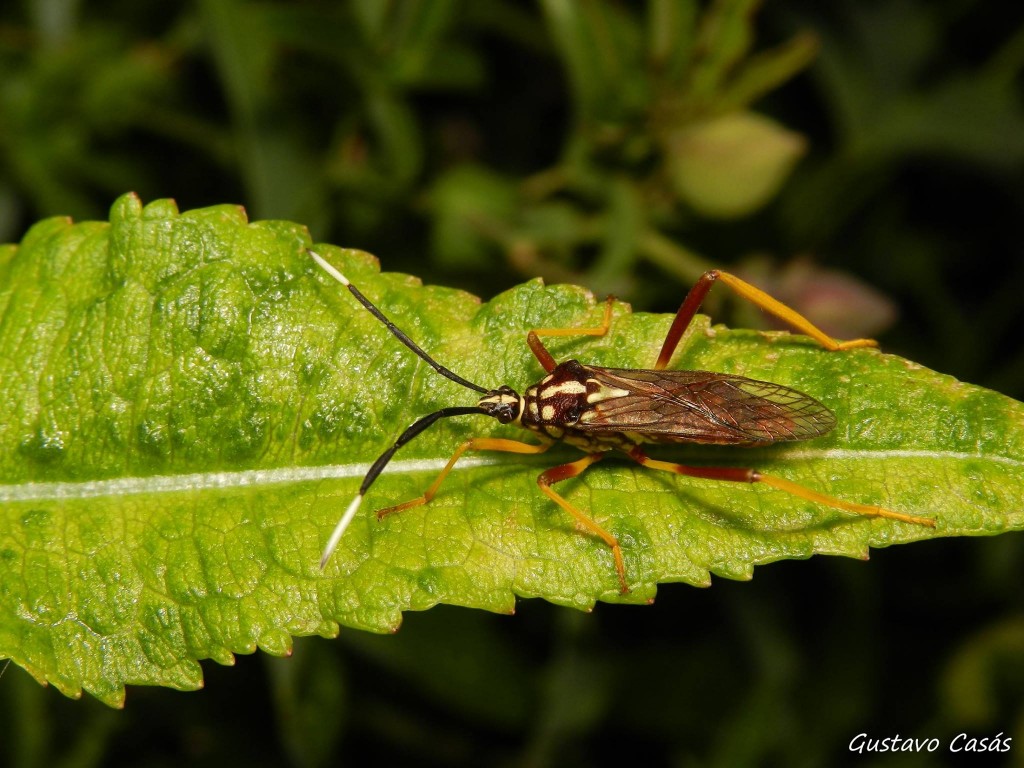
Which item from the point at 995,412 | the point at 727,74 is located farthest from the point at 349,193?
the point at 995,412

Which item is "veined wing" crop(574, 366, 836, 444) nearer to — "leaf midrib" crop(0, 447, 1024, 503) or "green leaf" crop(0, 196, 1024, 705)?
"green leaf" crop(0, 196, 1024, 705)

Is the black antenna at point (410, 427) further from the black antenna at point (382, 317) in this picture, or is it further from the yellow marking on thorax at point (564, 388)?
the yellow marking on thorax at point (564, 388)

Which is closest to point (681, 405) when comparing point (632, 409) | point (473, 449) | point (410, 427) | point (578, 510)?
point (632, 409)

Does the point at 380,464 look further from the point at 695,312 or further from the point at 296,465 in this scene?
the point at 695,312

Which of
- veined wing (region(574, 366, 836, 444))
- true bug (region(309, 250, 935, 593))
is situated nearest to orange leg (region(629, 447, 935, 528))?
true bug (region(309, 250, 935, 593))

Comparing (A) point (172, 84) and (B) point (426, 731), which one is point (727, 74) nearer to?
(A) point (172, 84)
